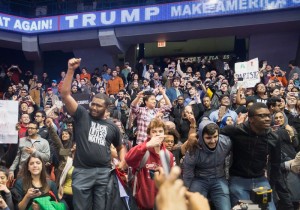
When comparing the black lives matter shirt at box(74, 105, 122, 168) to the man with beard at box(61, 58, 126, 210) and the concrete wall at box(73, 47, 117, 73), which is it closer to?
the man with beard at box(61, 58, 126, 210)

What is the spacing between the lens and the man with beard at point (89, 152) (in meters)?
3.85

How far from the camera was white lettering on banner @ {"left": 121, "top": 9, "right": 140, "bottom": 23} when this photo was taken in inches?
607

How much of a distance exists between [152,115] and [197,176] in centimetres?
225

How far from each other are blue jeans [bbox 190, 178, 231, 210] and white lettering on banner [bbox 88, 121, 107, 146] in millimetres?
1030

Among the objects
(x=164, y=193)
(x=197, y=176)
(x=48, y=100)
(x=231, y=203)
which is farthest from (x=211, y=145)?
(x=48, y=100)

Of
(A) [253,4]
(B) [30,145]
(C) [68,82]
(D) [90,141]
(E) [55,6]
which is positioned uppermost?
(E) [55,6]

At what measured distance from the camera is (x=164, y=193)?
1.07 meters

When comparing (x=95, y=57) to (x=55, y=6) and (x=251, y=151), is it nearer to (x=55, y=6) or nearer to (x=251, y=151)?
(x=55, y=6)

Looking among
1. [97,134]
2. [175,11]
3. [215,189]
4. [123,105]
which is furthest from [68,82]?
[175,11]

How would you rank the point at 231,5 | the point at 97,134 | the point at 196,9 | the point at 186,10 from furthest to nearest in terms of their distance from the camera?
the point at 186,10 → the point at 196,9 → the point at 231,5 → the point at 97,134

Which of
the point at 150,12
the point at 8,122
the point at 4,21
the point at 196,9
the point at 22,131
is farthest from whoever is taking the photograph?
the point at 4,21

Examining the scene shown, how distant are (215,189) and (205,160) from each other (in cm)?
31

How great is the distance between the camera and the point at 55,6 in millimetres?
17453

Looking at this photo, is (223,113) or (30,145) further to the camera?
(223,113)
